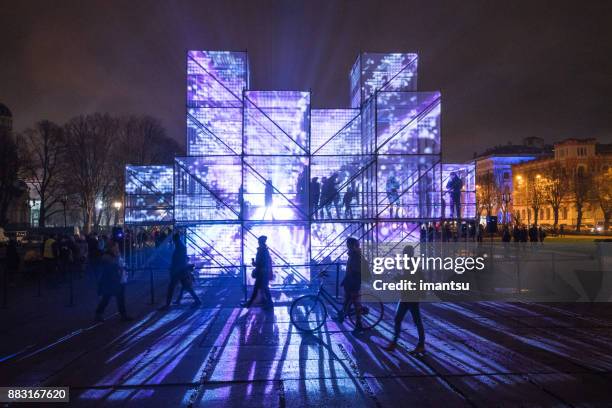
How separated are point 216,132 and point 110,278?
826cm

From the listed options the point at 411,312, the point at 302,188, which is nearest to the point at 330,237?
the point at 302,188

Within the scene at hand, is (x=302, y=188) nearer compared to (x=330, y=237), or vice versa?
(x=302, y=188)

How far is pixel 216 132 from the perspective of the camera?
18.6 m

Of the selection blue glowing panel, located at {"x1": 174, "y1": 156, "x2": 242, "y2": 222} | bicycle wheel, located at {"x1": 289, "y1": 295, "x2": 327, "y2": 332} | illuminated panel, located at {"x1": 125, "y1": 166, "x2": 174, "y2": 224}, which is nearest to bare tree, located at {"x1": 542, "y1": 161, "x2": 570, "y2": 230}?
blue glowing panel, located at {"x1": 174, "y1": 156, "x2": 242, "y2": 222}

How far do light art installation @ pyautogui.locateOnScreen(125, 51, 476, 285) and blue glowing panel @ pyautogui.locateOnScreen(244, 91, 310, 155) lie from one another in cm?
4

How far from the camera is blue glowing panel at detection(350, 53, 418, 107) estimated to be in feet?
64.0

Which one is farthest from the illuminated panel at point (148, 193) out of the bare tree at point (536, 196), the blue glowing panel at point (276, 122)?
the bare tree at point (536, 196)

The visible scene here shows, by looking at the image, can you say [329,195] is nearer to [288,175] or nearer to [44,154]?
[288,175]

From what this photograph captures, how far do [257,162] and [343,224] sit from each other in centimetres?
394

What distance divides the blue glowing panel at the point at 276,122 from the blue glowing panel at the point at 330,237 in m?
2.91

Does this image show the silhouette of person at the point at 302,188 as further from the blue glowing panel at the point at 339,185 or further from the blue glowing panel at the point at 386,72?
the blue glowing panel at the point at 386,72

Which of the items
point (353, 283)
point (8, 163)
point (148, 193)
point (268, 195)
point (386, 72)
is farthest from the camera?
point (8, 163)

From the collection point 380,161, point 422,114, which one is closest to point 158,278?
point 380,161

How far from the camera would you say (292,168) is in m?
18.3
